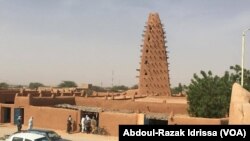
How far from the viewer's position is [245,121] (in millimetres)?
22578

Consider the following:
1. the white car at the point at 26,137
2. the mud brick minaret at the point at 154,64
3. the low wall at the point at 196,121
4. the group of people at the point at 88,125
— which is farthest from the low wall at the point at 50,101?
the white car at the point at 26,137

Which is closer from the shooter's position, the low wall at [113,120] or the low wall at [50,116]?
the low wall at [113,120]

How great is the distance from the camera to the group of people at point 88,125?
3247 cm

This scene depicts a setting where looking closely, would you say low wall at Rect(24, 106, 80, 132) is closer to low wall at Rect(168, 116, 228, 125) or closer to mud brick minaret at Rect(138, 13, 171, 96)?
low wall at Rect(168, 116, 228, 125)

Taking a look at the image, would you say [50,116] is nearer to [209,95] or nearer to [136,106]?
[136,106]

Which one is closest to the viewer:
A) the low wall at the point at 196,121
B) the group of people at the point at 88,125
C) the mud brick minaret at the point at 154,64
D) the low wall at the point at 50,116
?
the low wall at the point at 196,121

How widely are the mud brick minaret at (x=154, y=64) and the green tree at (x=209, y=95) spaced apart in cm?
1815

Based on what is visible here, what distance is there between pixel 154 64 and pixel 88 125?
2617 cm

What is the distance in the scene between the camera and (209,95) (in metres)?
37.3

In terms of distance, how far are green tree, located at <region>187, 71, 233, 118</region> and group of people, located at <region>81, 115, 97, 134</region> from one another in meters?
9.02

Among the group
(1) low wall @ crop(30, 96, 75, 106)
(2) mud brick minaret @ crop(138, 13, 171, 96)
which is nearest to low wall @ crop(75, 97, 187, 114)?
(1) low wall @ crop(30, 96, 75, 106)

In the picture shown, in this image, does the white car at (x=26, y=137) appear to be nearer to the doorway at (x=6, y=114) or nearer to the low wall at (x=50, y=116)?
the low wall at (x=50, y=116)

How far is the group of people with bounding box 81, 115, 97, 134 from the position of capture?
32.5 metres

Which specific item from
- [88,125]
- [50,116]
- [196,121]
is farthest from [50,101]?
[196,121]
